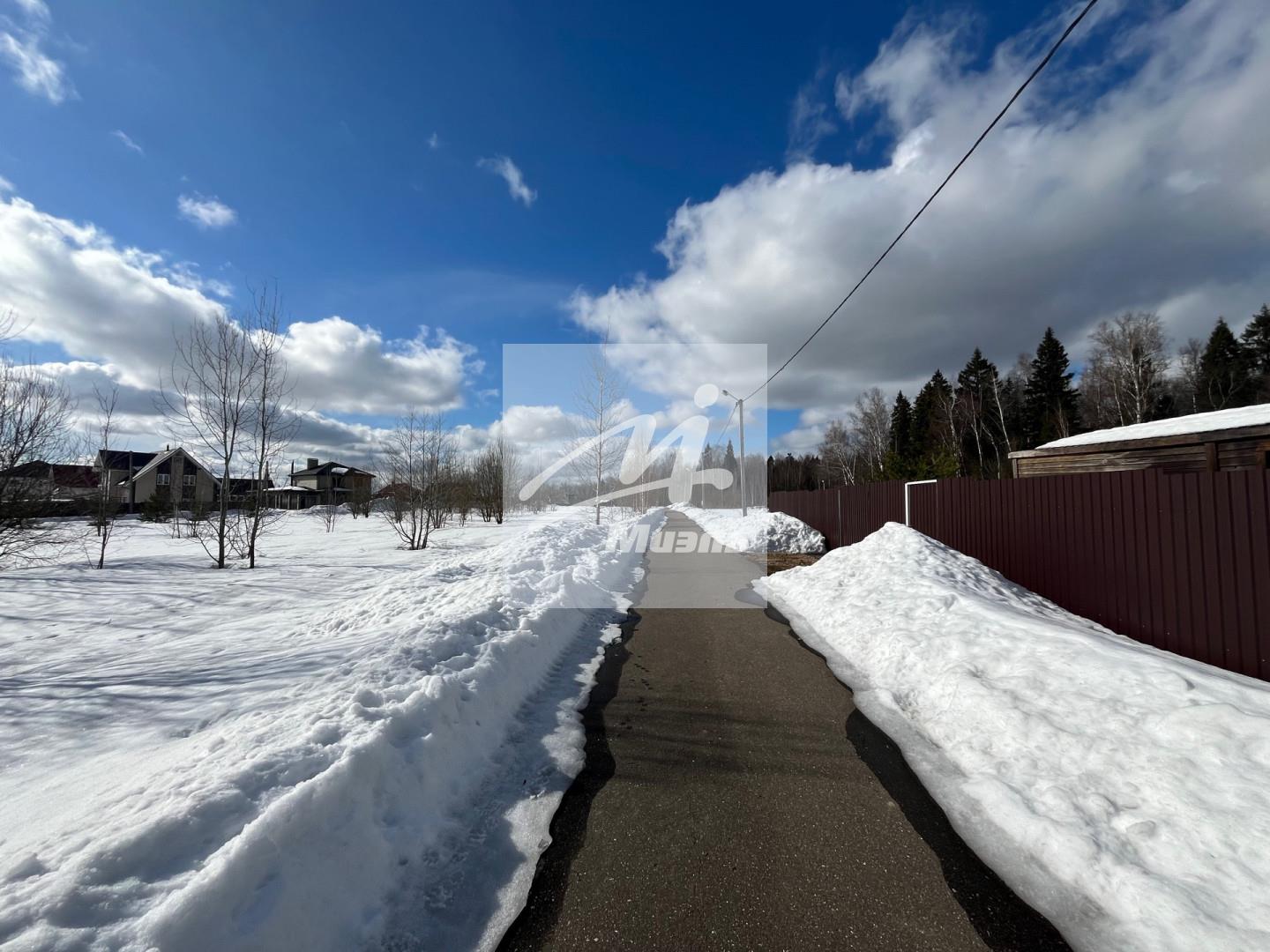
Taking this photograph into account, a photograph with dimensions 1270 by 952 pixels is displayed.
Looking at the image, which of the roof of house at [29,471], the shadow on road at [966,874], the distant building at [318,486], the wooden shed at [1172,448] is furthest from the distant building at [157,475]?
the wooden shed at [1172,448]

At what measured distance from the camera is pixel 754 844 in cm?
244

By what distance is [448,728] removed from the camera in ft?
10.7

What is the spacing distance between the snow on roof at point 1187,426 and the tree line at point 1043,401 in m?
19.3

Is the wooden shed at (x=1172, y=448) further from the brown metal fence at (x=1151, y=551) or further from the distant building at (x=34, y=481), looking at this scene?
the distant building at (x=34, y=481)

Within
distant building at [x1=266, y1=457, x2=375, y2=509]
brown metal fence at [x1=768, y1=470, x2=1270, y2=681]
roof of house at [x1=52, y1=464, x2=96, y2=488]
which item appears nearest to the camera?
brown metal fence at [x1=768, y1=470, x2=1270, y2=681]

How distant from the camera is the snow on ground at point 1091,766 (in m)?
2.04

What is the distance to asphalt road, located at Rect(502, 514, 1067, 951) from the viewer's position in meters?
1.97

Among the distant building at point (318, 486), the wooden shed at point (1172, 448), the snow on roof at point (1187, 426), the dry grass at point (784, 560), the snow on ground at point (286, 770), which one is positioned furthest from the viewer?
the distant building at point (318, 486)

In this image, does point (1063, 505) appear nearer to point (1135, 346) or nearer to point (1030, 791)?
point (1030, 791)

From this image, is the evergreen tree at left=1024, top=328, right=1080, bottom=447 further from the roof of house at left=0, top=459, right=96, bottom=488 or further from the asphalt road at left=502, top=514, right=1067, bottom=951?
the roof of house at left=0, top=459, right=96, bottom=488

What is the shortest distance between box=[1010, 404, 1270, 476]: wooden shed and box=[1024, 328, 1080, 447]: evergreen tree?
2820 centimetres

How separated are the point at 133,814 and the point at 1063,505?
915 cm

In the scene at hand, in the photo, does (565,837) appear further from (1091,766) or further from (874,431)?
(874,431)

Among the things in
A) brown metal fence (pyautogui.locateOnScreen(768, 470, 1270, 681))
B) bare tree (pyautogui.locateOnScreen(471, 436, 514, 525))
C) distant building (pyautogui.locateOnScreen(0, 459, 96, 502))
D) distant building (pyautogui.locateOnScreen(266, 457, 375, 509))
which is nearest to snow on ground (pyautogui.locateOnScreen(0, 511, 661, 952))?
distant building (pyautogui.locateOnScreen(0, 459, 96, 502))
